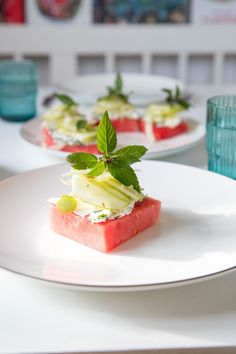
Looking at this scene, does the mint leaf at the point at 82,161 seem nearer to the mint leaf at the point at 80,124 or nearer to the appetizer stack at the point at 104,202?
the appetizer stack at the point at 104,202

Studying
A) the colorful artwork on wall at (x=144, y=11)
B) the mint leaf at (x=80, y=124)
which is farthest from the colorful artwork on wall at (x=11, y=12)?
the mint leaf at (x=80, y=124)

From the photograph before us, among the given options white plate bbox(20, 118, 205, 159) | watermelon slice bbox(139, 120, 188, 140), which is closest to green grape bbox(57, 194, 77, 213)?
white plate bbox(20, 118, 205, 159)

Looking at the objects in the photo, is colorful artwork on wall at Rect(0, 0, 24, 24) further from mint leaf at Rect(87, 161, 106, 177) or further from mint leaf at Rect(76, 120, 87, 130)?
mint leaf at Rect(87, 161, 106, 177)

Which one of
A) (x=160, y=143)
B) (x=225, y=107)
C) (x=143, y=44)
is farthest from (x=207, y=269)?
(x=143, y=44)

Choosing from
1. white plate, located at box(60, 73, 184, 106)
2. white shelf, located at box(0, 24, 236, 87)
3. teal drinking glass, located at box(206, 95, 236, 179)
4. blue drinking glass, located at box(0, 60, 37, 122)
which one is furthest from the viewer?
white shelf, located at box(0, 24, 236, 87)

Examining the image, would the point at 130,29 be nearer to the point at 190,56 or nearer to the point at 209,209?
the point at 190,56

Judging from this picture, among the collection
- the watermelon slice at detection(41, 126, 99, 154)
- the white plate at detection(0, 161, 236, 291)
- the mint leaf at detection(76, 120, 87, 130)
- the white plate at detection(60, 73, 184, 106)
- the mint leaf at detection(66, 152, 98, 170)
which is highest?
the mint leaf at detection(66, 152, 98, 170)
